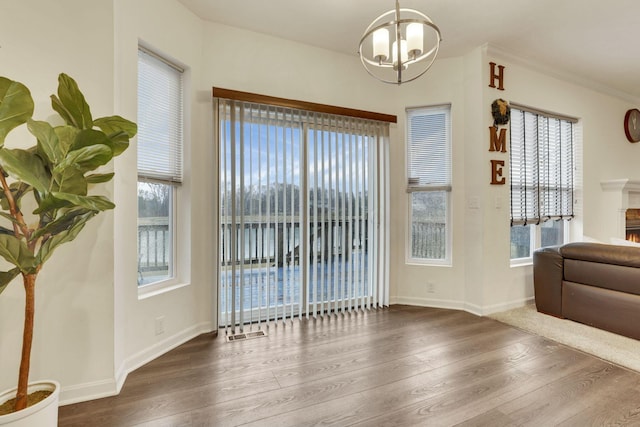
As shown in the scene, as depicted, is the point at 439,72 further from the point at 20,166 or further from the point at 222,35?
the point at 20,166

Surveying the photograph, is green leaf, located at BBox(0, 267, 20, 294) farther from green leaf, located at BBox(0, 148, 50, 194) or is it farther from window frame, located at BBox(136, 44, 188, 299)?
window frame, located at BBox(136, 44, 188, 299)

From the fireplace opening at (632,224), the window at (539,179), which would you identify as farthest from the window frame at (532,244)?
the fireplace opening at (632,224)

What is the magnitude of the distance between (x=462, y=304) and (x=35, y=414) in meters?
3.57

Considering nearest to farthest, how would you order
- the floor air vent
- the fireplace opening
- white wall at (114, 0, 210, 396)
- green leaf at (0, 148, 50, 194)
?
green leaf at (0, 148, 50, 194)
white wall at (114, 0, 210, 396)
the floor air vent
the fireplace opening

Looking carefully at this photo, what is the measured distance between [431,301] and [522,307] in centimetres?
104

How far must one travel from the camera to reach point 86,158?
1.25m

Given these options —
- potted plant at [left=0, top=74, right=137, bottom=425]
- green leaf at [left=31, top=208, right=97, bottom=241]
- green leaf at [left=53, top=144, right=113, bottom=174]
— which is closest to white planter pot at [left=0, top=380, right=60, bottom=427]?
potted plant at [left=0, top=74, right=137, bottom=425]

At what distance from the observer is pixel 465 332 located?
278 centimetres

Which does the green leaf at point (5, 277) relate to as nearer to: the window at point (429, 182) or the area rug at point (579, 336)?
the window at point (429, 182)

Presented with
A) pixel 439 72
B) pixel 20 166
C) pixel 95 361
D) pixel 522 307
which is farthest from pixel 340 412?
pixel 439 72

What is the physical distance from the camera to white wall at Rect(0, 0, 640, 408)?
5.61 ft

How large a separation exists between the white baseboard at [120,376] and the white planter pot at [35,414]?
0.43m

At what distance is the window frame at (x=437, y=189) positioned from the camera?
3486 millimetres

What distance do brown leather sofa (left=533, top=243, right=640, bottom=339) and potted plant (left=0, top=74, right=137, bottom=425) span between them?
383 cm
